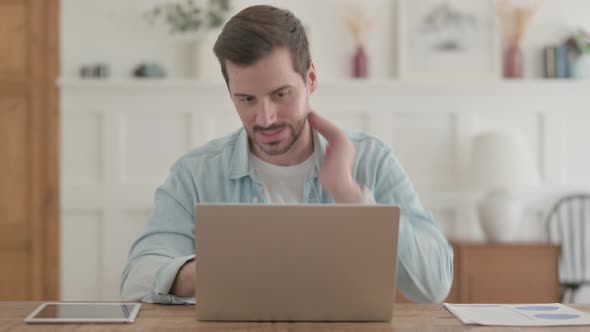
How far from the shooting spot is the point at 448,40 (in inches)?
164

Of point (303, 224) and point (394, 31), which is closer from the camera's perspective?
point (303, 224)

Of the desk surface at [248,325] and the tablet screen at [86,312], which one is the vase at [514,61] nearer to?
the desk surface at [248,325]

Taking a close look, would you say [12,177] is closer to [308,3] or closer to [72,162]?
[72,162]

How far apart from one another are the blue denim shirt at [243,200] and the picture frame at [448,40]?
89.4 inches

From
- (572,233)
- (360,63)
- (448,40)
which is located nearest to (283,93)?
(360,63)

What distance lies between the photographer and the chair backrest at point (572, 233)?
4.00m

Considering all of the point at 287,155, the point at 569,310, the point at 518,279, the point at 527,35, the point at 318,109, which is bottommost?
the point at 518,279

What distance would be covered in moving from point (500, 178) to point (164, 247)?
7.98ft

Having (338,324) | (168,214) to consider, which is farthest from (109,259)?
(338,324)

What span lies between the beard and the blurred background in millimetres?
2279

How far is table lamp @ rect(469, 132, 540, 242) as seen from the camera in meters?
3.80

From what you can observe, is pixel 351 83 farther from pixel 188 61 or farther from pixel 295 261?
pixel 295 261

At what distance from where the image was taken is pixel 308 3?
13.7ft

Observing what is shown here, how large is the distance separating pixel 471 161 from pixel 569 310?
253 cm
